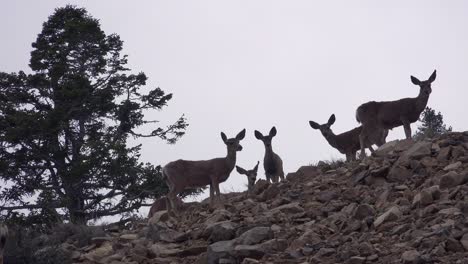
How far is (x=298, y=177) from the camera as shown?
15.5 metres

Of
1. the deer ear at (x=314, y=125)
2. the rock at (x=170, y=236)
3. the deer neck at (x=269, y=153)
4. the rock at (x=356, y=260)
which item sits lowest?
the rock at (x=356, y=260)

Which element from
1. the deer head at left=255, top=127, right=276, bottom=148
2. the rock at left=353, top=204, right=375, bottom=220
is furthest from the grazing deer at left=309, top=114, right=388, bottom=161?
the rock at left=353, top=204, right=375, bottom=220

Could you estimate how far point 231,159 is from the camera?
18016 mm

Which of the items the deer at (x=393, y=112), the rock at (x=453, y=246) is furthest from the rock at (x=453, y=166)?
the deer at (x=393, y=112)

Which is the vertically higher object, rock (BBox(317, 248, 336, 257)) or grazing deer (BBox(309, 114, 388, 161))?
grazing deer (BBox(309, 114, 388, 161))

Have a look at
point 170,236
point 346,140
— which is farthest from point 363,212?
point 346,140

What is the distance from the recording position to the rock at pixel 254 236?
10734 mm

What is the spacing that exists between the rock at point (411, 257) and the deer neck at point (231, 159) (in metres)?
9.28

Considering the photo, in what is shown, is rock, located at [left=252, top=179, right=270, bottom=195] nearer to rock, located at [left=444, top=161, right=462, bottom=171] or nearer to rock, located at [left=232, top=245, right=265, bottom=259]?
rock, located at [left=444, top=161, right=462, bottom=171]

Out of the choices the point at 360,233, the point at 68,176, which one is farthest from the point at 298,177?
the point at 68,176

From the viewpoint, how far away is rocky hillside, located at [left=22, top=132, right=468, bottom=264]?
9.38 metres

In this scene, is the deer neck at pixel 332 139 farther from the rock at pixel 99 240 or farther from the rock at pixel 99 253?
the rock at pixel 99 253

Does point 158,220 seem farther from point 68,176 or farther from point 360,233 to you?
point 68,176

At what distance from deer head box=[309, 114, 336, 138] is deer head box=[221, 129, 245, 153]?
2.37m
